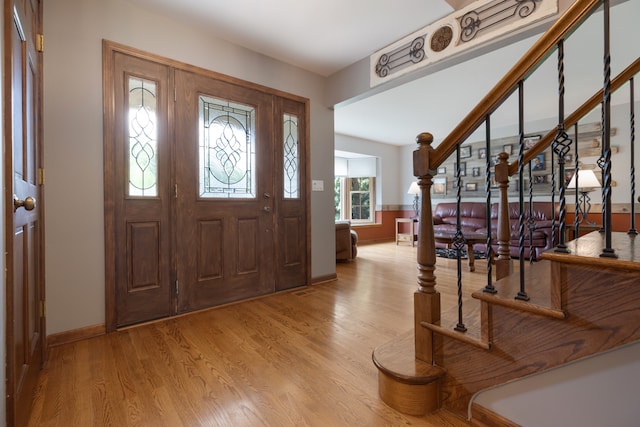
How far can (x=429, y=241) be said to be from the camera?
1310mm

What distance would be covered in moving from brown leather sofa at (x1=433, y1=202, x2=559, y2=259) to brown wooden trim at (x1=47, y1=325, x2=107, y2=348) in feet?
13.4

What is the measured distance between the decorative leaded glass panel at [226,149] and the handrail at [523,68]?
194cm

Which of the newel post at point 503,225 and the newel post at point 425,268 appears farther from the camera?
the newel post at point 503,225

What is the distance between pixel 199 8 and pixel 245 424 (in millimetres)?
2764

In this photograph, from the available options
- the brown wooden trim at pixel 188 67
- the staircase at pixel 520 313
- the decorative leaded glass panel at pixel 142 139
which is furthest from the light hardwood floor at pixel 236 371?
the brown wooden trim at pixel 188 67

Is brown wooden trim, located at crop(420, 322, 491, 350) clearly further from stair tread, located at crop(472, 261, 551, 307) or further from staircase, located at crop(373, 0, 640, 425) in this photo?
stair tread, located at crop(472, 261, 551, 307)

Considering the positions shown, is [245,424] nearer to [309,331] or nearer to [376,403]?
[376,403]

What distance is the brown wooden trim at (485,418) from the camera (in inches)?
44.4

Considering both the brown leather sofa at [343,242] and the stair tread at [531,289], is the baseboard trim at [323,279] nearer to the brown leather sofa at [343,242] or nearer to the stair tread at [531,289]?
the brown leather sofa at [343,242]

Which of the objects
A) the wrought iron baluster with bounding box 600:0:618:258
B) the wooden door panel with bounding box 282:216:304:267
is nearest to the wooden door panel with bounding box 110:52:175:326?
the wooden door panel with bounding box 282:216:304:267

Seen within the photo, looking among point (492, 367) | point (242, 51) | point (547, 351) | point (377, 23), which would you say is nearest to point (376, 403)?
point (492, 367)

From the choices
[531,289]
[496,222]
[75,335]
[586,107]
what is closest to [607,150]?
[531,289]

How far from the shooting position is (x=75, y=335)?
6.41 ft

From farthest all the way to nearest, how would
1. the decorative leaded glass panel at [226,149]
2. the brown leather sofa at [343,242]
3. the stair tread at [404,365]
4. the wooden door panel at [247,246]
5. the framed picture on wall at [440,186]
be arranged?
the framed picture on wall at [440,186]
the brown leather sofa at [343,242]
the wooden door panel at [247,246]
the decorative leaded glass panel at [226,149]
the stair tread at [404,365]
